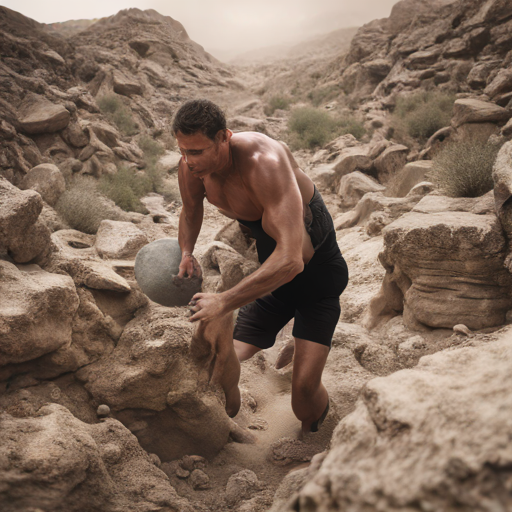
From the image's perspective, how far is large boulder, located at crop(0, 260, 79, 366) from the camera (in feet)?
6.57

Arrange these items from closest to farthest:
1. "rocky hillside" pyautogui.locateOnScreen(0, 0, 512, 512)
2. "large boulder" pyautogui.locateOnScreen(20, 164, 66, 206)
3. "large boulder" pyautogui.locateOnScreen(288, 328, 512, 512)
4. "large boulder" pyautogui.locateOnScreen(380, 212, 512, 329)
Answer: "large boulder" pyautogui.locateOnScreen(288, 328, 512, 512), "rocky hillside" pyautogui.locateOnScreen(0, 0, 512, 512), "large boulder" pyautogui.locateOnScreen(380, 212, 512, 329), "large boulder" pyautogui.locateOnScreen(20, 164, 66, 206)

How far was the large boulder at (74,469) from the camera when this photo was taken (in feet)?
4.98

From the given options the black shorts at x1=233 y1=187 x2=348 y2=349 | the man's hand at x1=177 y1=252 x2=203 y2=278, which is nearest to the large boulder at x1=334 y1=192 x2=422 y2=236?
the black shorts at x1=233 y1=187 x2=348 y2=349

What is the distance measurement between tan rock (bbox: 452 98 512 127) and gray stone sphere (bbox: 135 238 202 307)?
24.3 ft

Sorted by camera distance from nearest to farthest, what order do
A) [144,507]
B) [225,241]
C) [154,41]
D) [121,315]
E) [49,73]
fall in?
[144,507]
[121,315]
[225,241]
[49,73]
[154,41]

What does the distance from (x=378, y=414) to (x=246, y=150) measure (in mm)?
1556

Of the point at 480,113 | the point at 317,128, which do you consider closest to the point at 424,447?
the point at 480,113

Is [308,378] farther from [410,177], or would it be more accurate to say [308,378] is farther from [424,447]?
[410,177]

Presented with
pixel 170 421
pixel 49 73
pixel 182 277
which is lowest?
pixel 170 421

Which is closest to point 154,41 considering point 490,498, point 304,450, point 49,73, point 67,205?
point 49,73

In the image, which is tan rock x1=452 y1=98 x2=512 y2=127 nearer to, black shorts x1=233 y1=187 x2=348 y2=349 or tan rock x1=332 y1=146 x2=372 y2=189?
tan rock x1=332 y1=146 x2=372 y2=189

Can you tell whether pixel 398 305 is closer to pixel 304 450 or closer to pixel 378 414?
pixel 304 450

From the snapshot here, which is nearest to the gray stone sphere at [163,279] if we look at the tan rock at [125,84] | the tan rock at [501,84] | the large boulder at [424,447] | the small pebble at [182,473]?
the small pebble at [182,473]

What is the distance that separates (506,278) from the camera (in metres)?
3.10
